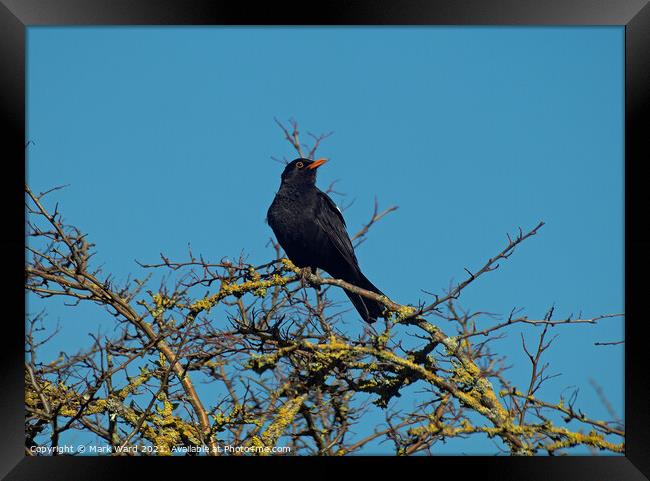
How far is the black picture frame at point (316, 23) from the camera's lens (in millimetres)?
4277

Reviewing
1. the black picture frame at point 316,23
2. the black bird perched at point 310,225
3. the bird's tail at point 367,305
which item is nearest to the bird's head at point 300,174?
the black bird perched at point 310,225

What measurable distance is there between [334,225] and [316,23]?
8.79 ft

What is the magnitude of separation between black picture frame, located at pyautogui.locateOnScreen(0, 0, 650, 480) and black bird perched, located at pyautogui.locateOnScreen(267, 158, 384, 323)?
2.56m

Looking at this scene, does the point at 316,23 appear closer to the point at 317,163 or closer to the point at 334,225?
the point at 317,163

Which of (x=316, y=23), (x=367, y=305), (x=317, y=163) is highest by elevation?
(x=317, y=163)

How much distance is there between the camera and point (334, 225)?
6.82 meters

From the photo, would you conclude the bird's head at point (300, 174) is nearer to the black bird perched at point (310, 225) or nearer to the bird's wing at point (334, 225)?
the black bird perched at point (310, 225)

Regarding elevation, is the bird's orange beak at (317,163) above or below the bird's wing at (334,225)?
above

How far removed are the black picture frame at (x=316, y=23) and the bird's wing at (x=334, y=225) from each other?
2.55 m

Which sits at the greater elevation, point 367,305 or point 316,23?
point 316,23

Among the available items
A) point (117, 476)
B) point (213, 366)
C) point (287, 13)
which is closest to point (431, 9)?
point (287, 13)

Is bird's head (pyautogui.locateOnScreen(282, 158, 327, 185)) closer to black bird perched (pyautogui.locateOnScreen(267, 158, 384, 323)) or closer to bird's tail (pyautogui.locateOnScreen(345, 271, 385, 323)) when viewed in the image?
black bird perched (pyautogui.locateOnScreen(267, 158, 384, 323))

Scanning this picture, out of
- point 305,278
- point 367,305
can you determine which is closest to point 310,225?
point 367,305

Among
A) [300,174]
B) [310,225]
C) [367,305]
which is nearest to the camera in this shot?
[367,305]
